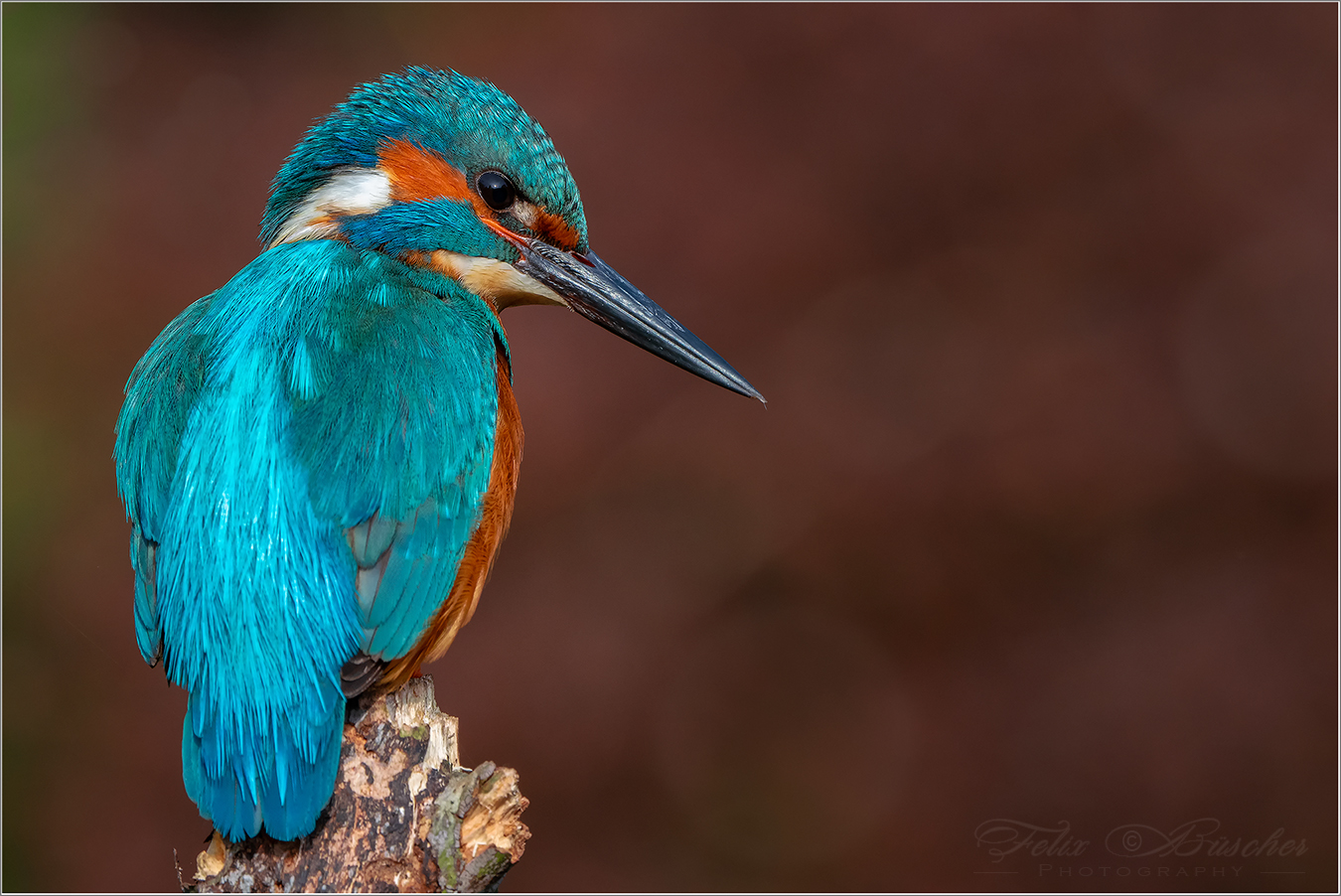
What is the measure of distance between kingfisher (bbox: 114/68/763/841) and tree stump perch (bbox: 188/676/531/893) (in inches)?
2.6

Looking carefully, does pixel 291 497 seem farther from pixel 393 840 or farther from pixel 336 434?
pixel 393 840

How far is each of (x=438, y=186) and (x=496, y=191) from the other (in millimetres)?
96

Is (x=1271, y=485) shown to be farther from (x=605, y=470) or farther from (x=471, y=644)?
(x=471, y=644)

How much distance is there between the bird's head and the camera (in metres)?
1.75

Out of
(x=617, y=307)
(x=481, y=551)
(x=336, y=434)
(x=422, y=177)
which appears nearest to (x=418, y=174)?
(x=422, y=177)

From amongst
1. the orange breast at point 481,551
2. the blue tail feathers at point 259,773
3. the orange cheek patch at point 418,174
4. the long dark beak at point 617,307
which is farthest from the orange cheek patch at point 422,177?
the blue tail feathers at point 259,773

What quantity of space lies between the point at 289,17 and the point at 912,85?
2766mm

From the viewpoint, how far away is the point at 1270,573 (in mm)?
3938

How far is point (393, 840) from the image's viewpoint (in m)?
1.38

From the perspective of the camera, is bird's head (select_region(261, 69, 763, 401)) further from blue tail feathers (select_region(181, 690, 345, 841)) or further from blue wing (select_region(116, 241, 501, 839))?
blue tail feathers (select_region(181, 690, 345, 841))

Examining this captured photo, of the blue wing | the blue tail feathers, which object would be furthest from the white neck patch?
the blue tail feathers

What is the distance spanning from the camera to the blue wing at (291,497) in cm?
133

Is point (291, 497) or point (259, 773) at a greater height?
point (291, 497)

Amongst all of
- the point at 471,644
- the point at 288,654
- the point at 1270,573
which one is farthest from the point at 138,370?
the point at 1270,573
